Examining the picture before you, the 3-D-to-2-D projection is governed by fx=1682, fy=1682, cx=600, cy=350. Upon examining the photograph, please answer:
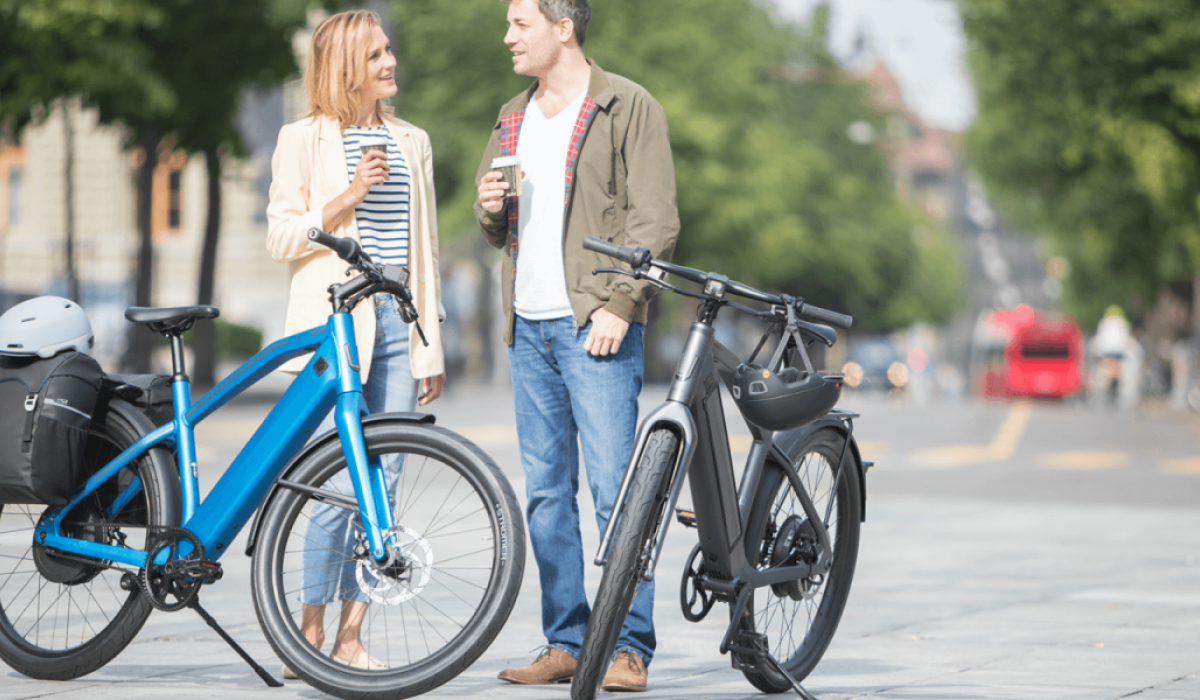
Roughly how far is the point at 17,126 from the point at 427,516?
16.7 meters

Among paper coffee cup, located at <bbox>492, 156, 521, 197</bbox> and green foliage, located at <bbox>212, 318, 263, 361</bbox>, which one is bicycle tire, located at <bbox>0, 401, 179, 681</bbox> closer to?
paper coffee cup, located at <bbox>492, 156, 521, 197</bbox>

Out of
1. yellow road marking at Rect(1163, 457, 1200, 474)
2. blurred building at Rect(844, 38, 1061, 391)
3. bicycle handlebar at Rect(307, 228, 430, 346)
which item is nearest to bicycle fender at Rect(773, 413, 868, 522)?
bicycle handlebar at Rect(307, 228, 430, 346)

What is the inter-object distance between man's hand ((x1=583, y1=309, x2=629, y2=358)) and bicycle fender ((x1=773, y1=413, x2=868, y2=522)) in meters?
0.51

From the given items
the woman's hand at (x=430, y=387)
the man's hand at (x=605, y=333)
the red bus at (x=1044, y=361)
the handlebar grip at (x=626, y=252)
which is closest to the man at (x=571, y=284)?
the man's hand at (x=605, y=333)

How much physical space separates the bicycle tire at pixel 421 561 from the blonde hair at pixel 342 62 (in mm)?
1114

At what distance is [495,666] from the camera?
5145 millimetres

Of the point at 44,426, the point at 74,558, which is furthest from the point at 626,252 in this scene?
the point at 74,558

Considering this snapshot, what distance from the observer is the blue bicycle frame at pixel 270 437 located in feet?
14.0

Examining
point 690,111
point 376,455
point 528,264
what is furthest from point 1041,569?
point 690,111

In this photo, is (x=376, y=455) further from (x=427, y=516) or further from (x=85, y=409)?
(x=85, y=409)

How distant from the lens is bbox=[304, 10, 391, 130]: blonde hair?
485 centimetres

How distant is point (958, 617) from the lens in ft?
21.4

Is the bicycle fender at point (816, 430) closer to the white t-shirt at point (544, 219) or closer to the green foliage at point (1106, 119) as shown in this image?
the white t-shirt at point (544, 219)

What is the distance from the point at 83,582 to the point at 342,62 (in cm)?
165
